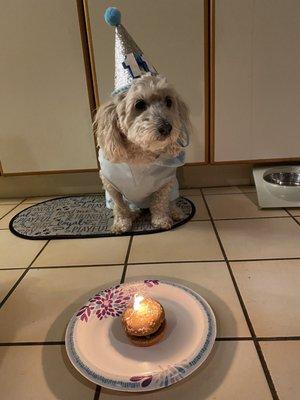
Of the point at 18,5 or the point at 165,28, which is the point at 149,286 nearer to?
the point at 165,28

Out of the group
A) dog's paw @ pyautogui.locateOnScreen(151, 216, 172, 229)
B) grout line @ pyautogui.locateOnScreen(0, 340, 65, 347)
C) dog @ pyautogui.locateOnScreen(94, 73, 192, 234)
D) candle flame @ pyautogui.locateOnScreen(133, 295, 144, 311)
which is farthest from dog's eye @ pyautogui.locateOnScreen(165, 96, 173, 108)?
grout line @ pyautogui.locateOnScreen(0, 340, 65, 347)

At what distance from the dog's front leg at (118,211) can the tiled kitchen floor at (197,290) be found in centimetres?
5

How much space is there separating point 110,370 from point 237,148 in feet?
3.72

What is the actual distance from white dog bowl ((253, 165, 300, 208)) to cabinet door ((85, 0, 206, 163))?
1.34ft

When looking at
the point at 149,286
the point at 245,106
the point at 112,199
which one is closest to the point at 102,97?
the point at 112,199

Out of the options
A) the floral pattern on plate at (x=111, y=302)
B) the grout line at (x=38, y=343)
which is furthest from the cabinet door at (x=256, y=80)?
the grout line at (x=38, y=343)

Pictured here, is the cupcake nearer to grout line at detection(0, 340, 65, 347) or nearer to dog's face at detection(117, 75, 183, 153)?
grout line at detection(0, 340, 65, 347)

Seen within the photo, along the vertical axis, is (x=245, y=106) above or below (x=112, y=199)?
above

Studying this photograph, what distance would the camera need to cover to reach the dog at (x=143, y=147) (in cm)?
96

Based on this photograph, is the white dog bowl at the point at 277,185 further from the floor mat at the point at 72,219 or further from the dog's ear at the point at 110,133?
the dog's ear at the point at 110,133

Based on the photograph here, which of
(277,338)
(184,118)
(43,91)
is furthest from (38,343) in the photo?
(43,91)

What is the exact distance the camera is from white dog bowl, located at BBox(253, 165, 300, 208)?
125 centimetres

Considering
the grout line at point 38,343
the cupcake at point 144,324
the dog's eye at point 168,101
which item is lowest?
the grout line at point 38,343

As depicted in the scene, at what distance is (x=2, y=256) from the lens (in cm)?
105
